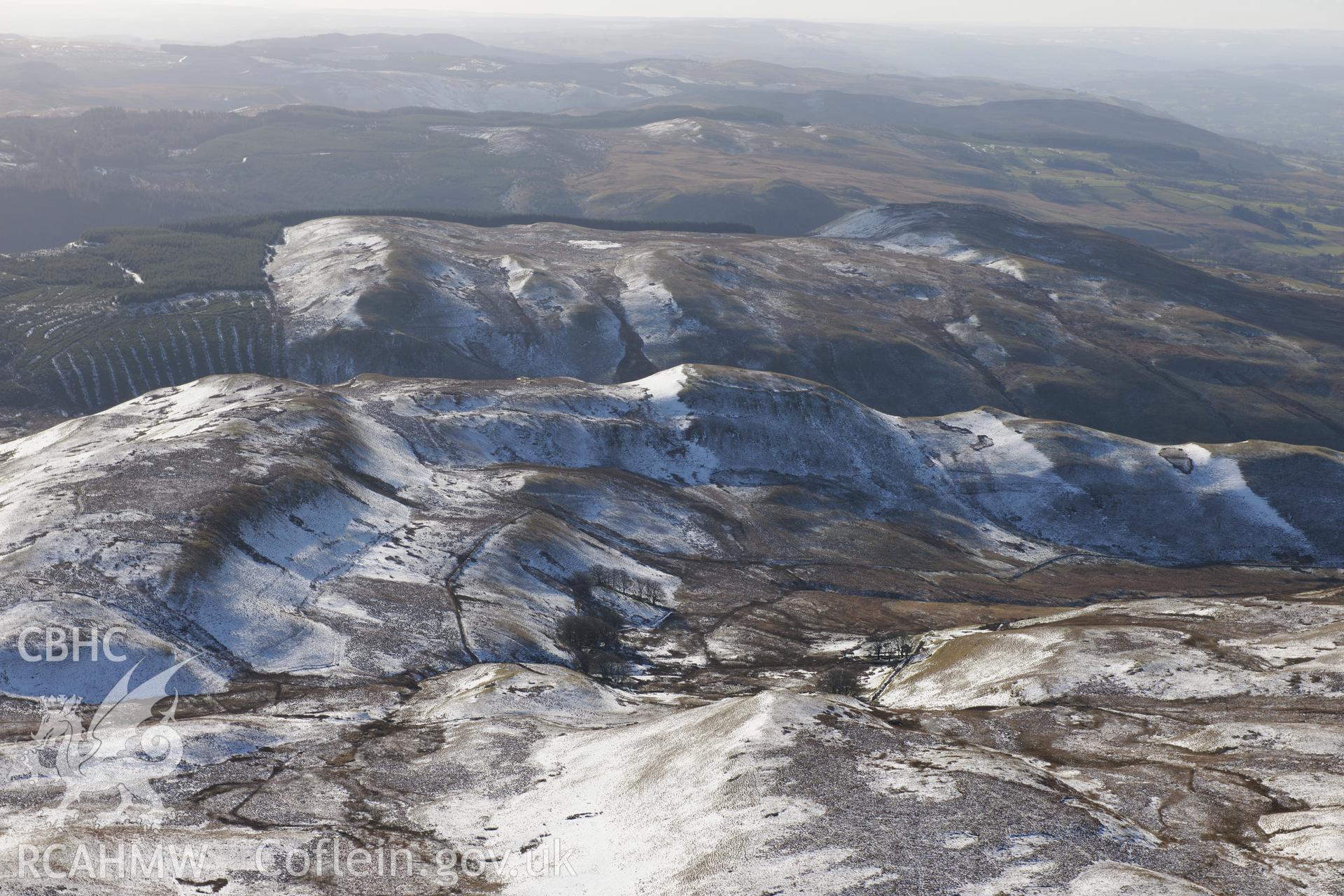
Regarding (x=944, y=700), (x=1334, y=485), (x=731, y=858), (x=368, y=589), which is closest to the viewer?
(x=731, y=858)

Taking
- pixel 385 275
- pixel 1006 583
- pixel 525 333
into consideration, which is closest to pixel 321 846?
pixel 1006 583

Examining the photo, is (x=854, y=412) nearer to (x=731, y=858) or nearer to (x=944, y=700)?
(x=944, y=700)

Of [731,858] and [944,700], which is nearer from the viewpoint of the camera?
[731,858]

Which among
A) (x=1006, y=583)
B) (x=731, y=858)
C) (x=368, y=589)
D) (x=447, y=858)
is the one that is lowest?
(x=1006, y=583)

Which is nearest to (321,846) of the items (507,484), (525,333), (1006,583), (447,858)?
(447,858)

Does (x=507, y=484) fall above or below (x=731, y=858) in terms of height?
below

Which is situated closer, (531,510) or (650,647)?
(650,647)

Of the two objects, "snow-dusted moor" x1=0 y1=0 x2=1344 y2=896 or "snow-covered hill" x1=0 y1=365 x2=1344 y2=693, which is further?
"snow-covered hill" x1=0 y1=365 x2=1344 y2=693

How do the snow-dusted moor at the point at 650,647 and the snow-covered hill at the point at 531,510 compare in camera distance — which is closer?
the snow-dusted moor at the point at 650,647

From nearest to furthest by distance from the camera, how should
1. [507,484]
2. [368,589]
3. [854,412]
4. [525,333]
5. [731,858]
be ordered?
[731,858], [368,589], [507,484], [854,412], [525,333]

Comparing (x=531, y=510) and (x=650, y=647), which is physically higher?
(x=531, y=510)
